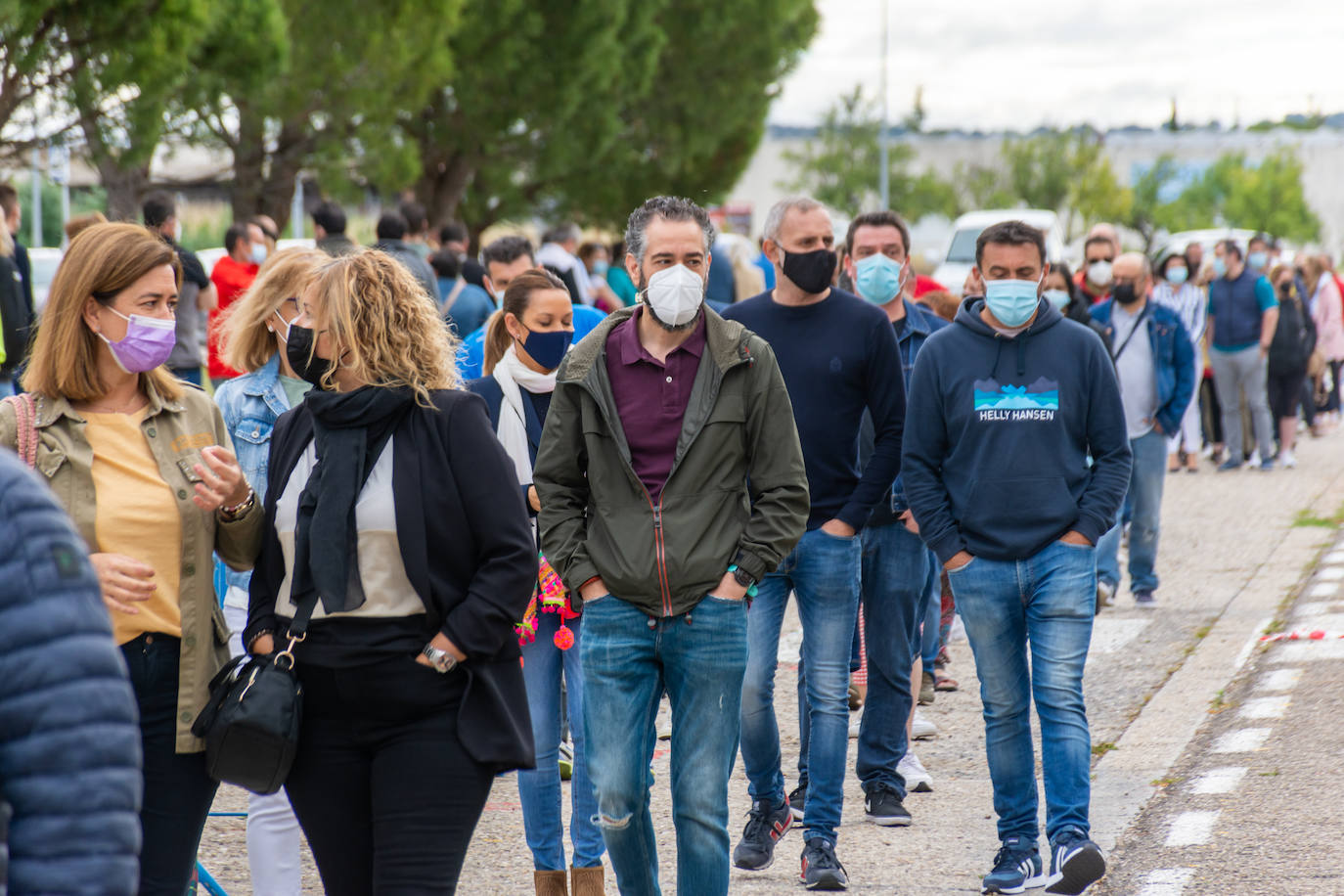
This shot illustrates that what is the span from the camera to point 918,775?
6359 mm

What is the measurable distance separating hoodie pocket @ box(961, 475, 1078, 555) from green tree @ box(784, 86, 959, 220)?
52591 millimetres

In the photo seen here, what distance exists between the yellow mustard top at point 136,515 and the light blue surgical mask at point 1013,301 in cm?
281

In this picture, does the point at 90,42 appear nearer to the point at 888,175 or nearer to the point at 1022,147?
the point at 888,175

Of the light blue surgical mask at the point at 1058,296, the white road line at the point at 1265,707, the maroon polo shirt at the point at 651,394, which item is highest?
the light blue surgical mask at the point at 1058,296

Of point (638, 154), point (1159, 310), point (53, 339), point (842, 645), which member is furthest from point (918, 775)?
point (638, 154)

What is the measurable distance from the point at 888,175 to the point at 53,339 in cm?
5603

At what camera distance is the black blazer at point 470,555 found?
3.42m

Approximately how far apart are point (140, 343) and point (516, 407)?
5.63 feet

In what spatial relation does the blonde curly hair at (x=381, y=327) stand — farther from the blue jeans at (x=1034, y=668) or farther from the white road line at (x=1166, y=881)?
the white road line at (x=1166, y=881)

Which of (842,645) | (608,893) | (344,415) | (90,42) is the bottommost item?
(608,893)

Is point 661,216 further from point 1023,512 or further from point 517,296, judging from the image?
point 1023,512

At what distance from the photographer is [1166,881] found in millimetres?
5055

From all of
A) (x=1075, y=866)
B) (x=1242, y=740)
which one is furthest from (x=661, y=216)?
(x=1242, y=740)

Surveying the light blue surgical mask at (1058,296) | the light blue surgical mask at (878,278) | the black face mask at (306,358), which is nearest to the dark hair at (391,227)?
the light blue surgical mask at (1058,296)
